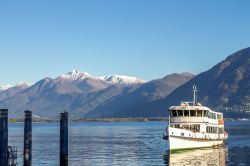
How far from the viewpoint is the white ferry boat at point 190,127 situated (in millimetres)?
92312

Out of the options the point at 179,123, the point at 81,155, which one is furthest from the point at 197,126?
the point at 81,155

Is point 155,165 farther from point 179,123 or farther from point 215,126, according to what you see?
point 215,126

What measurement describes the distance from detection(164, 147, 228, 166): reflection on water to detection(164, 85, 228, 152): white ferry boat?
5.47 feet

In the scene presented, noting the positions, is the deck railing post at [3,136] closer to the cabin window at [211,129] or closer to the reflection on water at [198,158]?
the reflection on water at [198,158]

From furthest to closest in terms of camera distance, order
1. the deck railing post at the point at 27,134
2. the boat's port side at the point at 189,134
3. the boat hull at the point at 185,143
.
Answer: the boat hull at the point at 185,143, the boat's port side at the point at 189,134, the deck railing post at the point at 27,134

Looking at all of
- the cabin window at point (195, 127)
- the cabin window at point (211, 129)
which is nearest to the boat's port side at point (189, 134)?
the cabin window at point (211, 129)

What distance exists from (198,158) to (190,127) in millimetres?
13994

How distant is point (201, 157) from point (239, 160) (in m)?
6.79

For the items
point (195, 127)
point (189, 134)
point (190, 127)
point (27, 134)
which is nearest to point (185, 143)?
point (189, 134)

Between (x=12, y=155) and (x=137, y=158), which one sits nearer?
(x=12, y=155)

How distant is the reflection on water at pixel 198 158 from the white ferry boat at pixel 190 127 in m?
1.67

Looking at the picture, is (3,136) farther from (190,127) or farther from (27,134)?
(190,127)

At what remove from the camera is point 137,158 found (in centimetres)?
8706

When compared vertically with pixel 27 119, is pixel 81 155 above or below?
below
